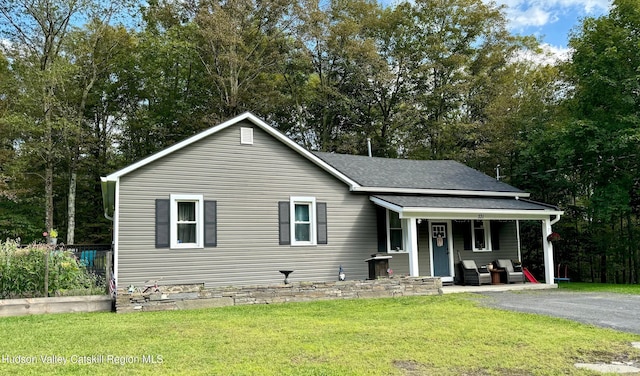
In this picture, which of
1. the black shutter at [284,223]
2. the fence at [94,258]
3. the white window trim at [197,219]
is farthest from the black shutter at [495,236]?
the fence at [94,258]

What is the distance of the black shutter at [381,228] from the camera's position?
1417cm

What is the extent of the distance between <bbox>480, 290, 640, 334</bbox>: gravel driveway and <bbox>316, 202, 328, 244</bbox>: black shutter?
4.45m

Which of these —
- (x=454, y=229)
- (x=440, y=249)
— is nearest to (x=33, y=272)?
(x=440, y=249)

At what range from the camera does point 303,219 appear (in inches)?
526

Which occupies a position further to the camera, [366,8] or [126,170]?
[366,8]

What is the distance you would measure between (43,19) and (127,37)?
533 cm

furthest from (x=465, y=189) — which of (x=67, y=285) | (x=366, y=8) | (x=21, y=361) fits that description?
(x=366, y=8)

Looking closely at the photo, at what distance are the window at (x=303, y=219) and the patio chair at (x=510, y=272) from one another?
598 cm

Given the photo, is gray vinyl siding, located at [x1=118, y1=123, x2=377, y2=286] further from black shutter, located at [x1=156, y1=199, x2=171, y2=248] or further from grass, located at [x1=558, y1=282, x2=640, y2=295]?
grass, located at [x1=558, y1=282, x2=640, y2=295]

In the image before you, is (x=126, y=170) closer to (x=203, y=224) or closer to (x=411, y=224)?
(x=203, y=224)

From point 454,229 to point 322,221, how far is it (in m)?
4.69

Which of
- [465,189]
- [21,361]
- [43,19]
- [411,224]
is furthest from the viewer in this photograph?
[43,19]

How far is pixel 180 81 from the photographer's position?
26.9 m

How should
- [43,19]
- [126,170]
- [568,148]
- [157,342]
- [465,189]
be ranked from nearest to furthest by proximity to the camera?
[157,342] → [126,170] → [465,189] → [568,148] → [43,19]
